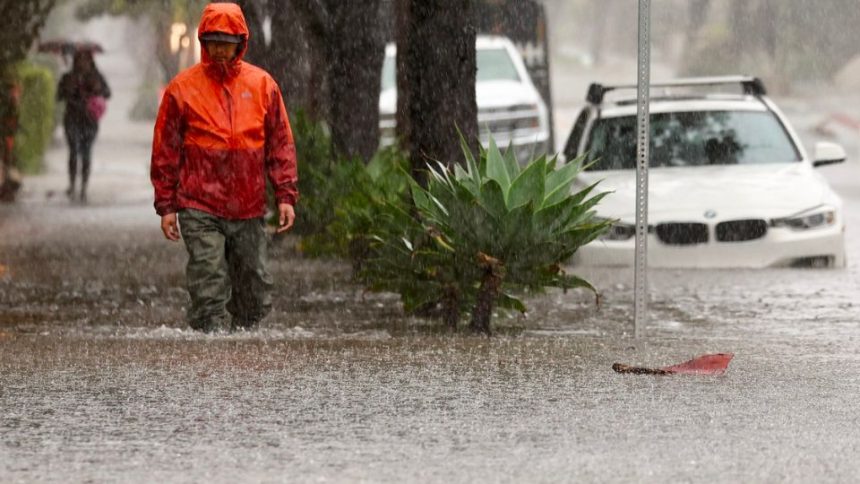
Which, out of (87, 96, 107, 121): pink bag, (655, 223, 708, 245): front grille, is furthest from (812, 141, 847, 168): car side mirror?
(87, 96, 107, 121): pink bag

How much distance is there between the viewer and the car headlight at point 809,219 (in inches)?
587

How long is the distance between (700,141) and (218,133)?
689cm

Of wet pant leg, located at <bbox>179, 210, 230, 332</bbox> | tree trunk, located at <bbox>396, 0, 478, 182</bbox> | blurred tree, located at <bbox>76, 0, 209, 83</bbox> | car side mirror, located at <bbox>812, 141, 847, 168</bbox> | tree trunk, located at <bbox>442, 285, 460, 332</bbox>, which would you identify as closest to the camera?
wet pant leg, located at <bbox>179, 210, 230, 332</bbox>

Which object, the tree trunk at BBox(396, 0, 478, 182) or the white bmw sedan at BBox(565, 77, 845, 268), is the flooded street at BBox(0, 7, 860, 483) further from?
the tree trunk at BBox(396, 0, 478, 182)

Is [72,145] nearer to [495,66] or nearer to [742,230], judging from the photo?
[495,66]

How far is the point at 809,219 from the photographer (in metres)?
15.0

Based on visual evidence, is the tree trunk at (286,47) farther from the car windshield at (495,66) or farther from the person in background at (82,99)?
the car windshield at (495,66)

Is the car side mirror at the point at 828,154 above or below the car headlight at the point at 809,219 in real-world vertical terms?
above

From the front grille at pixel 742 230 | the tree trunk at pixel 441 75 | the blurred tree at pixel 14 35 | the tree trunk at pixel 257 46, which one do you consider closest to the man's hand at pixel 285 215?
the tree trunk at pixel 441 75

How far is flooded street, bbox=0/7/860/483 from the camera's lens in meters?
6.93

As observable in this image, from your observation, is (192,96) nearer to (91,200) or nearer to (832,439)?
(832,439)

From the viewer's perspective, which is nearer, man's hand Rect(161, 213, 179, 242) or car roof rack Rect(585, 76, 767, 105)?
man's hand Rect(161, 213, 179, 242)

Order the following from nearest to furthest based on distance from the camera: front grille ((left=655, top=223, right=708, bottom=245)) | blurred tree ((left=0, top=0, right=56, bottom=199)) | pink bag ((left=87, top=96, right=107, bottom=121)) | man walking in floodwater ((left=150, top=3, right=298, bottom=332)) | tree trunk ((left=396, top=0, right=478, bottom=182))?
1. man walking in floodwater ((left=150, top=3, right=298, bottom=332))
2. tree trunk ((left=396, top=0, right=478, bottom=182))
3. front grille ((left=655, top=223, right=708, bottom=245))
4. blurred tree ((left=0, top=0, right=56, bottom=199))
5. pink bag ((left=87, top=96, right=107, bottom=121))

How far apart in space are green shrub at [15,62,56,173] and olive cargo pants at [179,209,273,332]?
20.1 m
